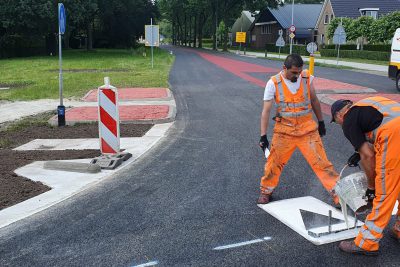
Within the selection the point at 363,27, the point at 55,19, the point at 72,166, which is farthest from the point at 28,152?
the point at 363,27

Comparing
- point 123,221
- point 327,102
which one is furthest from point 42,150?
point 327,102

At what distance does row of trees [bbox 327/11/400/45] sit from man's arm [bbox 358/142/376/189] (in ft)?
140

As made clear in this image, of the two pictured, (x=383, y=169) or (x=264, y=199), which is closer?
(x=383, y=169)

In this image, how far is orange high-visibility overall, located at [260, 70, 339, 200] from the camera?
507cm

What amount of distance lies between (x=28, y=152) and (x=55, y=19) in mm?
37406

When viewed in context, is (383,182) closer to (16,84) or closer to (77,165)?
(77,165)

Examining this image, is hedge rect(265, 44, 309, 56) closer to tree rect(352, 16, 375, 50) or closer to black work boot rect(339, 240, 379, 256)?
tree rect(352, 16, 375, 50)

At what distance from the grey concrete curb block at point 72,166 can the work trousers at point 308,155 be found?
2.92m

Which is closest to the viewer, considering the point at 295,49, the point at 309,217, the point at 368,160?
the point at 368,160

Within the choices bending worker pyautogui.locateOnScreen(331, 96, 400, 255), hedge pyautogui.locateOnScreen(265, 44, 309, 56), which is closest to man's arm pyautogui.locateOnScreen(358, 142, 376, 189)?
bending worker pyautogui.locateOnScreen(331, 96, 400, 255)

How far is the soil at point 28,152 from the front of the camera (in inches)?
235

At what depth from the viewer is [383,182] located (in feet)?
12.4

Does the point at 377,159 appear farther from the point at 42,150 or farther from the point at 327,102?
the point at 327,102

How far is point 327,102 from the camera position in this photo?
13766 mm
